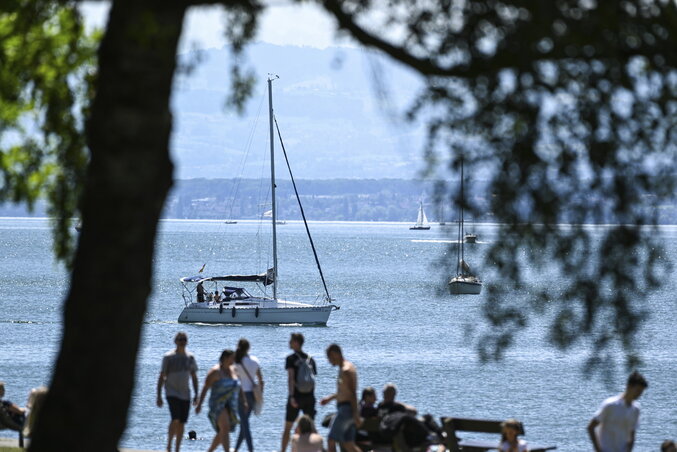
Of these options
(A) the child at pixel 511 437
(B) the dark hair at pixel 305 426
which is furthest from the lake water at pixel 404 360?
(B) the dark hair at pixel 305 426

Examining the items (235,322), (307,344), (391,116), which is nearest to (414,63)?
(391,116)

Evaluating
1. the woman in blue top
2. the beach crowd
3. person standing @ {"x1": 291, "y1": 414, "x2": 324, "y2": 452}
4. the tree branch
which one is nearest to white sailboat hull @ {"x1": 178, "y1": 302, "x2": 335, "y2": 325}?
the beach crowd

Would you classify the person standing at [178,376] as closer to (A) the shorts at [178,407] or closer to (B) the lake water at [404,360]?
(A) the shorts at [178,407]

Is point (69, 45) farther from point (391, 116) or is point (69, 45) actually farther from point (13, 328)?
point (13, 328)

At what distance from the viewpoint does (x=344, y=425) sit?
43.8 ft

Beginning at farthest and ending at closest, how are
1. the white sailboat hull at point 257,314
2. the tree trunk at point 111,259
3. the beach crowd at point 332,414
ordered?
1. the white sailboat hull at point 257,314
2. the beach crowd at point 332,414
3. the tree trunk at point 111,259

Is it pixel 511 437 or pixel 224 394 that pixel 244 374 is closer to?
pixel 224 394

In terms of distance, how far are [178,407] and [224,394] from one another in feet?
2.73

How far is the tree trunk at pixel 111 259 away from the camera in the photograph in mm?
6934

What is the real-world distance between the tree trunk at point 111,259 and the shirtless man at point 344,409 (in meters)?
6.12

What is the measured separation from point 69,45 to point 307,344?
2030 inches

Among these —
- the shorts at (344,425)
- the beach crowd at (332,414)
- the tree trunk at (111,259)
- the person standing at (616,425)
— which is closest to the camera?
the tree trunk at (111,259)

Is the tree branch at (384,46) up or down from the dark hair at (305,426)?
up

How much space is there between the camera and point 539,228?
8.28 metres
